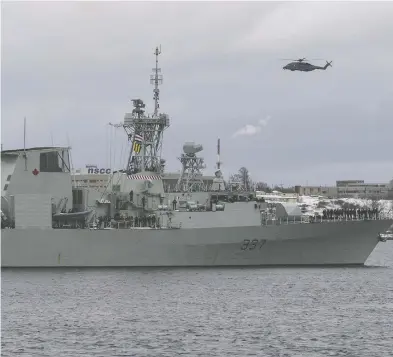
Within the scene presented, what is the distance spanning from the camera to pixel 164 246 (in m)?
41.6

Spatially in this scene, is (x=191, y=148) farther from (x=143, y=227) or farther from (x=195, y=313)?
(x=195, y=313)

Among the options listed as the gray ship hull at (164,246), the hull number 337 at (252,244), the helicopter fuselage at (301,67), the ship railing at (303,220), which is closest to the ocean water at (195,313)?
the gray ship hull at (164,246)

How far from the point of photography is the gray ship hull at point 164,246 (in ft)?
135

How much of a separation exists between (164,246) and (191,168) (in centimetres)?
879

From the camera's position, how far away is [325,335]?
24.9 metres

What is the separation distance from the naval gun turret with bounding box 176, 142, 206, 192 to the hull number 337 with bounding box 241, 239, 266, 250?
592 cm

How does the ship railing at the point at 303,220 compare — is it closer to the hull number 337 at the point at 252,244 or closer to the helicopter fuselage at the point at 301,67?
the hull number 337 at the point at 252,244

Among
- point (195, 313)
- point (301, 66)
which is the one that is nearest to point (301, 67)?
point (301, 66)

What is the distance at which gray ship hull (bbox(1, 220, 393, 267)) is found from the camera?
41.2 m

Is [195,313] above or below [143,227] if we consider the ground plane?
below

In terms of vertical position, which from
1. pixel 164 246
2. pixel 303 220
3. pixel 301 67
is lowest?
pixel 164 246

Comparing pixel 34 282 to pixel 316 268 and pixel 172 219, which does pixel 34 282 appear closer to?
pixel 172 219

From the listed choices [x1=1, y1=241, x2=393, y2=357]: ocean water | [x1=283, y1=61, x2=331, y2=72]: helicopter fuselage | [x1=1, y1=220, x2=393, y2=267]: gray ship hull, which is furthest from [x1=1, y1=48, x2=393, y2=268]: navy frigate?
[x1=283, y1=61, x2=331, y2=72]: helicopter fuselage

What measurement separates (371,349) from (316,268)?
1991 cm
